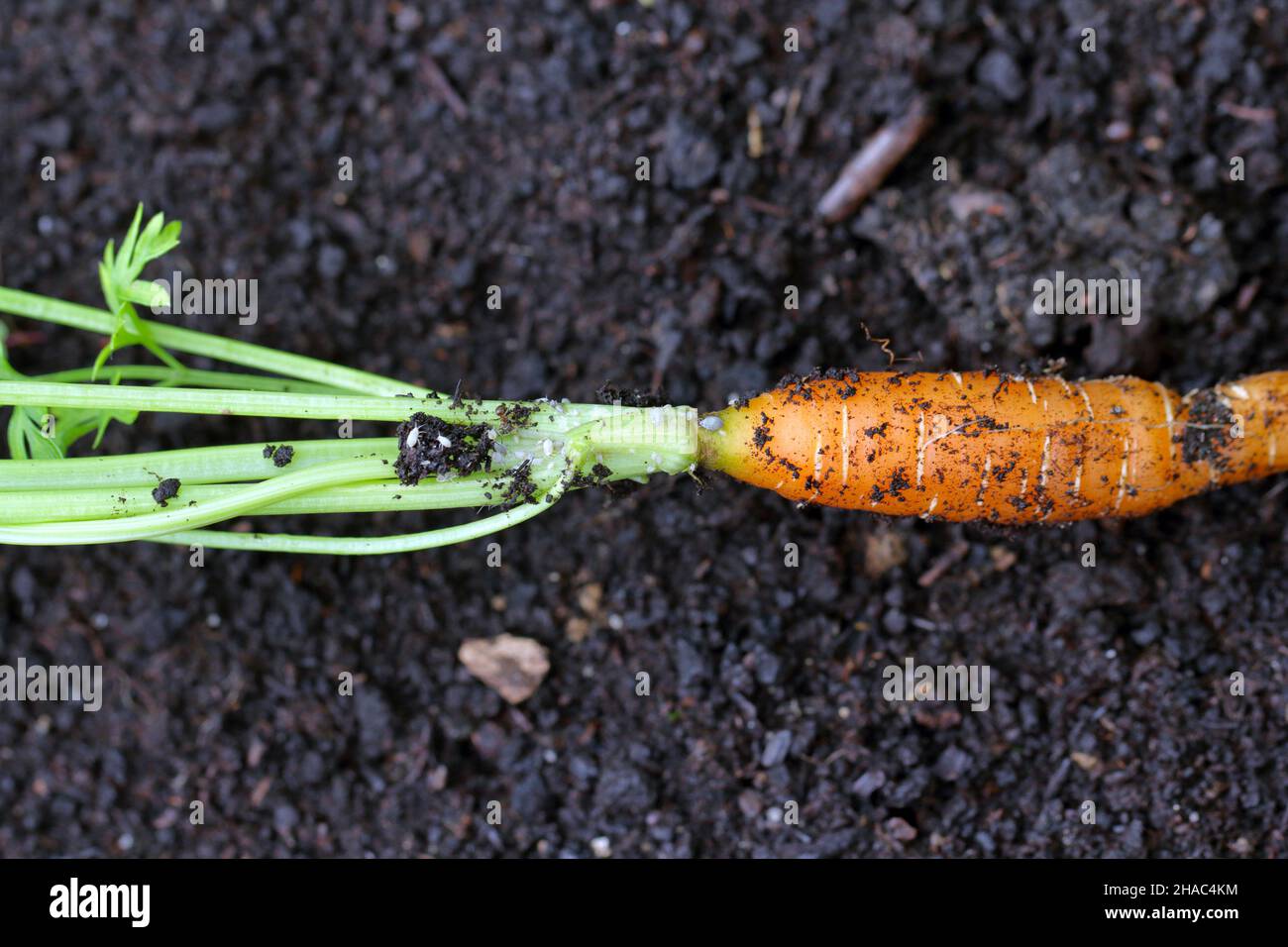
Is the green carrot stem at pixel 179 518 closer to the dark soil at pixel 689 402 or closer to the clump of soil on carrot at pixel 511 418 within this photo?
the clump of soil on carrot at pixel 511 418

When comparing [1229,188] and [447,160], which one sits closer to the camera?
[1229,188]

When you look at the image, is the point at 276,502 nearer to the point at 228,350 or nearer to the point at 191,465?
the point at 191,465

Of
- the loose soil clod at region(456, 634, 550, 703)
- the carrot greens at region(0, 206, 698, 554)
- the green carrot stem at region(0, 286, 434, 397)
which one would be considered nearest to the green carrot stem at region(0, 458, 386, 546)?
the carrot greens at region(0, 206, 698, 554)

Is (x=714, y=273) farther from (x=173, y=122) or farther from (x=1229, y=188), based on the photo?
(x=173, y=122)

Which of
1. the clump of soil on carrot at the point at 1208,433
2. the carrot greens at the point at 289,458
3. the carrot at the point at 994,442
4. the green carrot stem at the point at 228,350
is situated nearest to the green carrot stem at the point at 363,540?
the carrot greens at the point at 289,458

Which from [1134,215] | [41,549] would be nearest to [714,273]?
[1134,215]

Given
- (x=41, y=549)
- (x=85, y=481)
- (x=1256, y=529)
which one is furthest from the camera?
(x=41, y=549)
